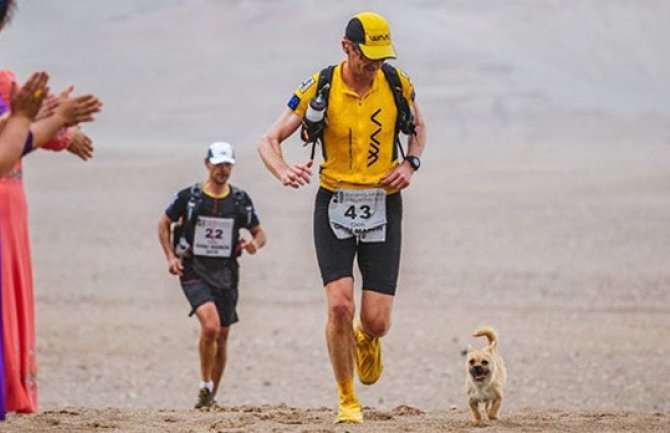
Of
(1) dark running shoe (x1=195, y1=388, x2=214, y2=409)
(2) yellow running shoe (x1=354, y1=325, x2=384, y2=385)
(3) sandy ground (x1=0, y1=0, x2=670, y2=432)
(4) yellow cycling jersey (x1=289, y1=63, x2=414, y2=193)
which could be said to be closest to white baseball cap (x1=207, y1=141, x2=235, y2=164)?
(1) dark running shoe (x1=195, y1=388, x2=214, y2=409)

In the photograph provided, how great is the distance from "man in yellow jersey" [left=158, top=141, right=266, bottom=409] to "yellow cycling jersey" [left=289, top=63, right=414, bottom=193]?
3.15 m

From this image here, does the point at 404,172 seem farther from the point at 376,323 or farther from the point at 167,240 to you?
the point at 167,240

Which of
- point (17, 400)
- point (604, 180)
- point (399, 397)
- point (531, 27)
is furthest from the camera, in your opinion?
point (531, 27)

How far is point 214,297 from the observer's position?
1389 cm

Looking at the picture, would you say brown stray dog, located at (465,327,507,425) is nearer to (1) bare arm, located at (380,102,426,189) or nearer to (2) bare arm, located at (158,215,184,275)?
(1) bare arm, located at (380,102,426,189)

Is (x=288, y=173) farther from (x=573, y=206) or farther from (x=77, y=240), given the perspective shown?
(x=573, y=206)

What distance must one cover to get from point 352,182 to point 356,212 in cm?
16

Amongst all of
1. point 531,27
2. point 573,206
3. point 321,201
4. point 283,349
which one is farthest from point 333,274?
point 531,27

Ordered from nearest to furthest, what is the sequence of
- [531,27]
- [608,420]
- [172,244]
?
[608,420] → [172,244] → [531,27]

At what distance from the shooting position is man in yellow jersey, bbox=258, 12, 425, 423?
10.6 meters

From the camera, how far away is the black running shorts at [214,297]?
1378 centimetres

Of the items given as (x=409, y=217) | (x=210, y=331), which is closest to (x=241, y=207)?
(x=210, y=331)

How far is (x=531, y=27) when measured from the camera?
7688 cm

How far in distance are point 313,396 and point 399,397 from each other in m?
0.79
